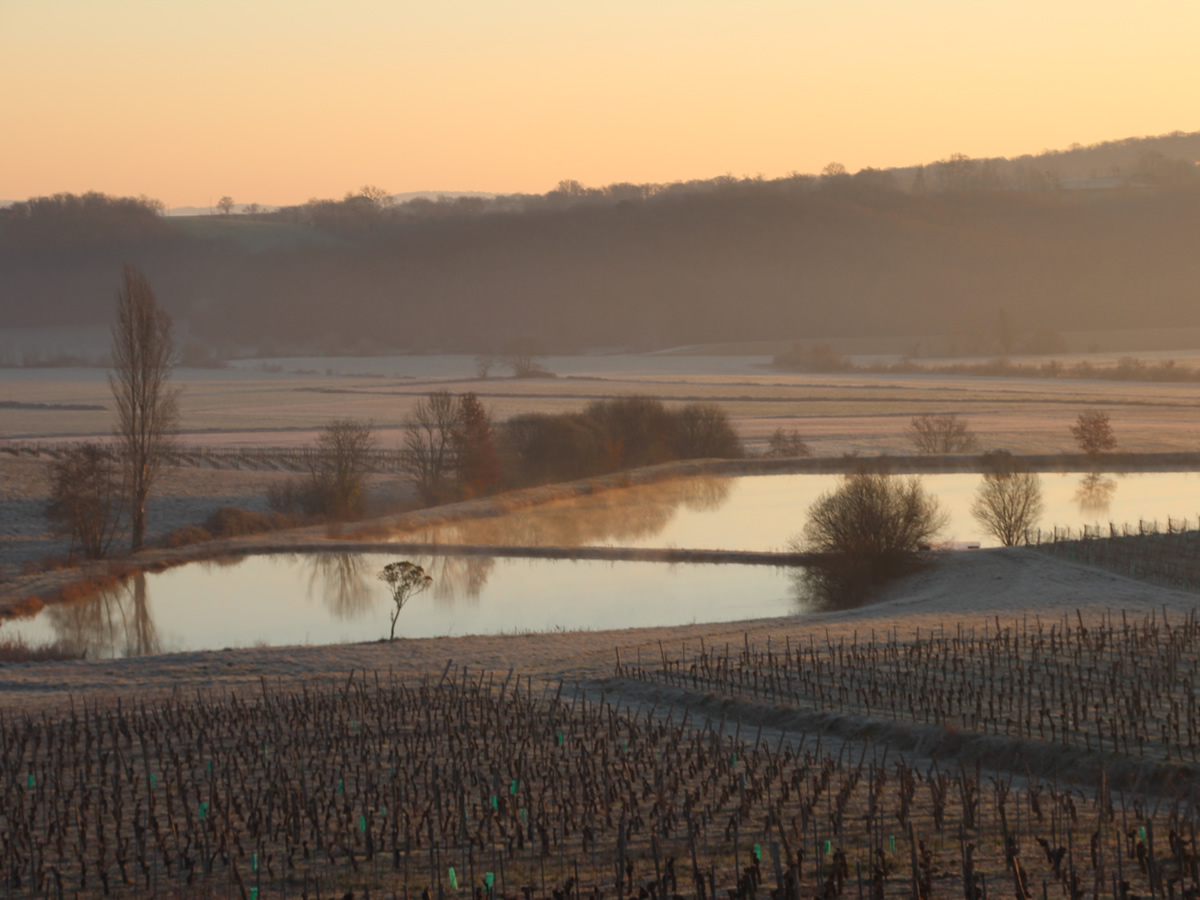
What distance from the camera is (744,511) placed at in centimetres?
4562

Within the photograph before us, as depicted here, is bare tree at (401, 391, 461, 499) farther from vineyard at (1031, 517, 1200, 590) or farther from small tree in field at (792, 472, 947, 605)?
vineyard at (1031, 517, 1200, 590)

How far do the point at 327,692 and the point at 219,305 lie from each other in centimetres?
16776

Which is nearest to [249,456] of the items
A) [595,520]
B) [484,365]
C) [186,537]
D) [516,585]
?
[186,537]

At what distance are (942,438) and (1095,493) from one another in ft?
42.6

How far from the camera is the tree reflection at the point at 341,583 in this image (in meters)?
31.2

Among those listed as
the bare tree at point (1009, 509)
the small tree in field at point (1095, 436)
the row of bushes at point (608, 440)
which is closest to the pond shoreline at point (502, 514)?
the small tree in field at point (1095, 436)

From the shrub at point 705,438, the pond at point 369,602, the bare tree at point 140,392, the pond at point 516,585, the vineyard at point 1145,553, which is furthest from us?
the shrub at point 705,438

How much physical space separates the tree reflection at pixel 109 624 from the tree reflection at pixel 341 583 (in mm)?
4457

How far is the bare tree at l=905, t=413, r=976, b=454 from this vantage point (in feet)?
193

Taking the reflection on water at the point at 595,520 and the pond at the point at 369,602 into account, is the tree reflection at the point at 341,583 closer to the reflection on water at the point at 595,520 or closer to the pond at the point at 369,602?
the pond at the point at 369,602

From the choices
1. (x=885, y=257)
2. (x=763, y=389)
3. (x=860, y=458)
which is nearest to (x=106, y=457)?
(x=860, y=458)

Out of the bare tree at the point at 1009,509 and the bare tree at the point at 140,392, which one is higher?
the bare tree at the point at 140,392

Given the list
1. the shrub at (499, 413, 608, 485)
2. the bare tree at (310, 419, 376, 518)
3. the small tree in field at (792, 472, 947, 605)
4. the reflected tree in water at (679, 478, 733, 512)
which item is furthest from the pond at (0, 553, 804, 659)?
the shrub at (499, 413, 608, 485)

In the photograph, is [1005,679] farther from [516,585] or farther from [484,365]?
[484,365]
